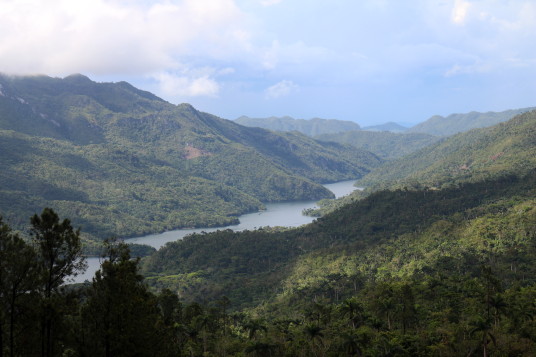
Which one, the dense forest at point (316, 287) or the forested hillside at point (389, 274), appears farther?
the forested hillside at point (389, 274)

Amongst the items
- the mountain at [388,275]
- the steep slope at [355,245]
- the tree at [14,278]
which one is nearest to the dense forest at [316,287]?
the tree at [14,278]

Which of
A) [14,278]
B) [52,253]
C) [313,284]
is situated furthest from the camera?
[313,284]

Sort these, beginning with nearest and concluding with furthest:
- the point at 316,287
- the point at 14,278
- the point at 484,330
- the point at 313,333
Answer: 1. the point at 14,278
2. the point at 484,330
3. the point at 313,333
4. the point at 316,287

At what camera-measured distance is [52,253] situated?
102 feet

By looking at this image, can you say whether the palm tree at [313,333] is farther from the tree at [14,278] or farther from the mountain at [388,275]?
the tree at [14,278]

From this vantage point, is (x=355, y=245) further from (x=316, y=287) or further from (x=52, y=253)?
(x=52, y=253)

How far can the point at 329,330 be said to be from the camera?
57.9m

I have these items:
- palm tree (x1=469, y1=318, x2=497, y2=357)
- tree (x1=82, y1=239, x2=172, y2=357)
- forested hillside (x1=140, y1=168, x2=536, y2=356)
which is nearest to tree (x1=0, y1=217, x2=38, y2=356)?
tree (x1=82, y1=239, x2=172, y2=357)

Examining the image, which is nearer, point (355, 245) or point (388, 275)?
point (388, 275)

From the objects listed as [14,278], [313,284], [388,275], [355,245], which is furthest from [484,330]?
[355,245]

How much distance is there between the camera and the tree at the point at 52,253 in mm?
30141

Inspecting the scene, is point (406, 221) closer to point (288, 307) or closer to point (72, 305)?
point (288, 307)

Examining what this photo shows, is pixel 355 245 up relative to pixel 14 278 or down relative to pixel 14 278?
down

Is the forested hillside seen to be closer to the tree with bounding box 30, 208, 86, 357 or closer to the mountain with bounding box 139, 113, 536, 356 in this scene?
the mountain with bounding box 139, 113, 536, 356
